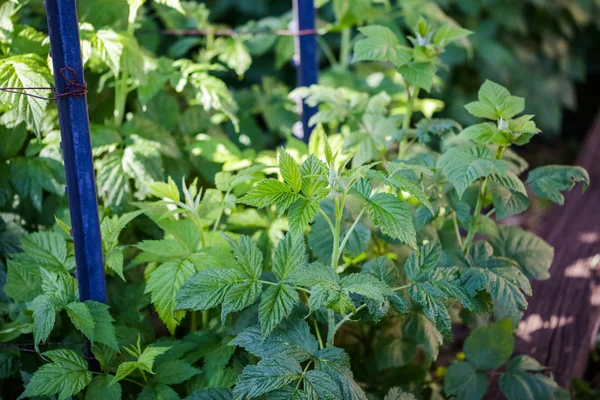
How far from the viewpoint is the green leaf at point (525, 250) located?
1.58 meters

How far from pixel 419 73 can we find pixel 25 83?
0.93 m

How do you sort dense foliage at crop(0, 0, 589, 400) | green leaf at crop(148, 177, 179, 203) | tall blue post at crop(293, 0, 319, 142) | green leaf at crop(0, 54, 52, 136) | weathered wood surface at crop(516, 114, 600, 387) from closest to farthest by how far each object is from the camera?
dense foliage at crop(0, 0, 589, 400), green leaf at crop(0, 54, 52, 136), green leaf at crop(148, 177, 179, 203), weathered wood surface at crop(516, 114, 600, 387), tall blue post at crop(293, 0, 319, 142)

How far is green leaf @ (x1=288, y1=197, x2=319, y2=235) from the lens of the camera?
4.03 ft

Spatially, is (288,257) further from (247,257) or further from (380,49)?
(380,49)

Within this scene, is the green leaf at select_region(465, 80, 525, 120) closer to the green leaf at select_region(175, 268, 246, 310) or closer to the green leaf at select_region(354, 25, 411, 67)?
the green leaf at select_region(354, 25, 411, 67)

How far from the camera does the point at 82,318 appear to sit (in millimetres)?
1297

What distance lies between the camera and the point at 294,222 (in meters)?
1.23

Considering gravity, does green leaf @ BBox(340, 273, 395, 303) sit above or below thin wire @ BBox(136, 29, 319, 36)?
below

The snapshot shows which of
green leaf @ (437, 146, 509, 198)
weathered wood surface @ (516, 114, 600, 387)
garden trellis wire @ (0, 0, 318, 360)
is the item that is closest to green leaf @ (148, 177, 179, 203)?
garden trellis wire @ (0, 0, 318, 360)

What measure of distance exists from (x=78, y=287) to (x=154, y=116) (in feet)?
2.43

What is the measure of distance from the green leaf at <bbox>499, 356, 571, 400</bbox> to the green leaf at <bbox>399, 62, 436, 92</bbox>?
0.73m

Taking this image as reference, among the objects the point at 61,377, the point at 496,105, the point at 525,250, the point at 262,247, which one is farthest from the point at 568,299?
the point at 61,377

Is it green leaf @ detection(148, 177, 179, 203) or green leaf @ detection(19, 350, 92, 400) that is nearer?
green leaf @ detection(19, 350, 92, 400)

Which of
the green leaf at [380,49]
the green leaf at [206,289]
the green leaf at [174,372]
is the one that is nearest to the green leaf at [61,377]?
the green leaf at [174,372]
